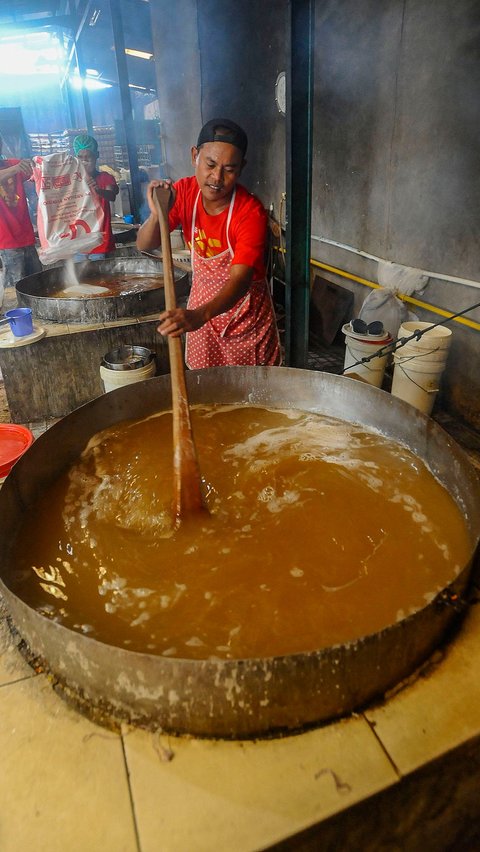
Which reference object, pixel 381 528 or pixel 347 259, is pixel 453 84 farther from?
pixel 381 528

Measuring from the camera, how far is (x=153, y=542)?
6.68 ft

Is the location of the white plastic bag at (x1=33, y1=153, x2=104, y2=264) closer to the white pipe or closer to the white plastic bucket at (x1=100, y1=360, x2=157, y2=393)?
the white plastic bucket at (x1=100, y1=360, x2=157, y2=393)

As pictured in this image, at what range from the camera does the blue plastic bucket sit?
14.2ft

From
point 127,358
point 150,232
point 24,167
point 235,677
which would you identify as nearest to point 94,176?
point 24,167

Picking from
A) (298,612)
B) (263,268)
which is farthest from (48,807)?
(263,268)

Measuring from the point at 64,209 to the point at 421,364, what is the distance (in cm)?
401

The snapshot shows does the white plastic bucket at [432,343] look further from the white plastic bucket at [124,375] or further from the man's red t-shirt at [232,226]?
the white plastic bucket at [124,375]

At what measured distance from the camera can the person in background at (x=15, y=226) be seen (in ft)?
22.7

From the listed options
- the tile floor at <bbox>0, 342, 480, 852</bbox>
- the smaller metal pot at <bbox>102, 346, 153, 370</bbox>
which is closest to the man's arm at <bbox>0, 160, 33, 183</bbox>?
the smaller metal pot at <bbox>102, 346, 153, 370</bbox>

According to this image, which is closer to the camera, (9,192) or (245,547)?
(245,547)

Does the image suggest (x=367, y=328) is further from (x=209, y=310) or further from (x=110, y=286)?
(x=110, y=286)

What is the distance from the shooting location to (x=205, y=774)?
133 centimetres

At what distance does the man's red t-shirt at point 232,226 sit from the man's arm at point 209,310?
0.09m

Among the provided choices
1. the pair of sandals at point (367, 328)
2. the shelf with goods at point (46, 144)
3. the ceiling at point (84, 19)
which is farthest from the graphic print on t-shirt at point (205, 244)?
the shelf with goods at point (46, 144)
